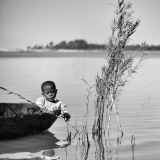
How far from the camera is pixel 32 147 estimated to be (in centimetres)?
875

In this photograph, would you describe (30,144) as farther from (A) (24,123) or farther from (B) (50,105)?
(B) (50,105)

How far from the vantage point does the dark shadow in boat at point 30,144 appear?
8.56 metres

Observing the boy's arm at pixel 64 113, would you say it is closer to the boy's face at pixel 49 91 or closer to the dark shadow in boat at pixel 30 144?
the boy's face at pixel 49 91

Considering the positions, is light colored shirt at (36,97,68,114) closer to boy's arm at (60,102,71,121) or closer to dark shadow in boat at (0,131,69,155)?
boy's arm at (60,102,71,121)

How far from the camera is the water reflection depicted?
804 cm

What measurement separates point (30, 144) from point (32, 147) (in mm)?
261

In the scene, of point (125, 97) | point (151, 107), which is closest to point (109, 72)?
point (151, 107)

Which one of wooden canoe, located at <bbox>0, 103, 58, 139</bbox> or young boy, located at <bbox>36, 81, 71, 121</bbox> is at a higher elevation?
young boy, located at <bbox>36, 81, 71, 121</bbox>

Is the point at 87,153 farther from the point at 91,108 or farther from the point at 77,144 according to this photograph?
the point at 91,108

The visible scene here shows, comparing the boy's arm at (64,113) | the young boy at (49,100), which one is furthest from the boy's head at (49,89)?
the boy's arm at (64,113)

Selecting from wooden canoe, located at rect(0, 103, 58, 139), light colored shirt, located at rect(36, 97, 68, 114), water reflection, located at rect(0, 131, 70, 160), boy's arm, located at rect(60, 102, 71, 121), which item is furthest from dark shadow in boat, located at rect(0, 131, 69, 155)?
light colored shirt, located at rect(36, 97, 68, 114)

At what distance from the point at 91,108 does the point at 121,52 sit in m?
4.67

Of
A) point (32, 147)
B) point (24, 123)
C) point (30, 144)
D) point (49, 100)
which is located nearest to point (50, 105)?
point (49, 100)

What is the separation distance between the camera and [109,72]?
31.1 feet
